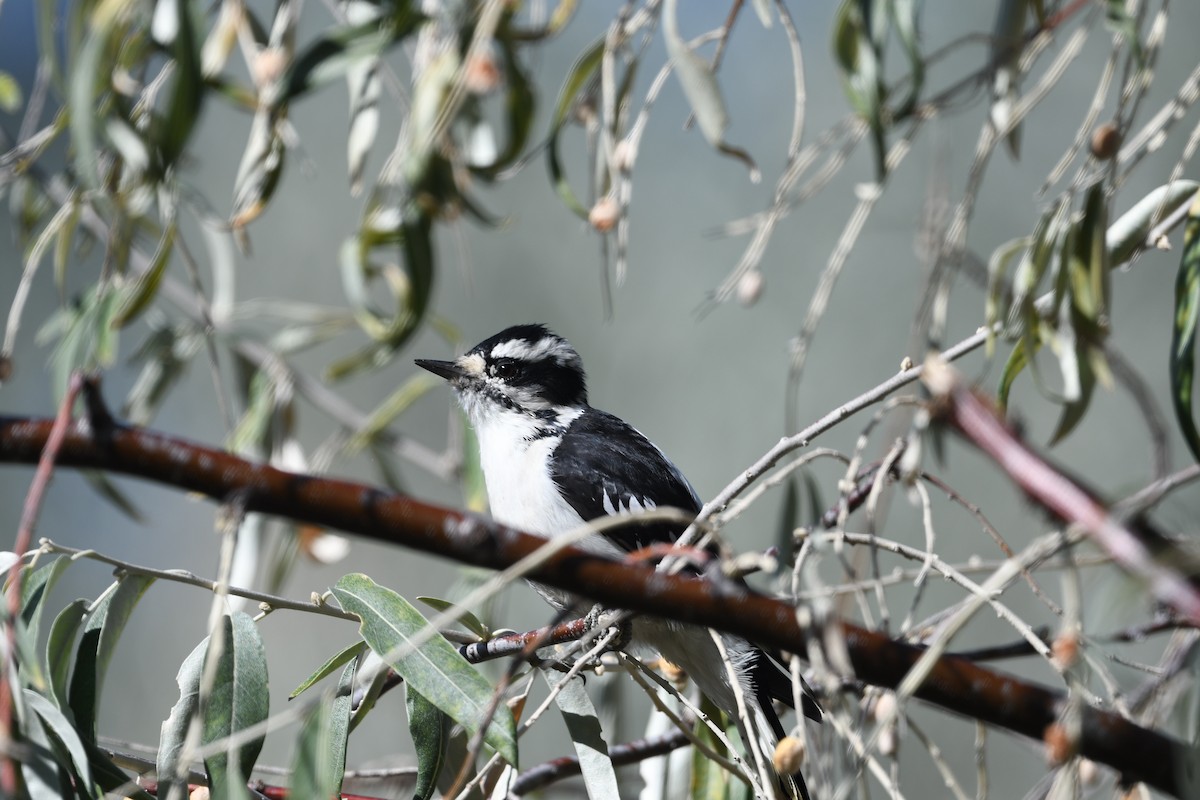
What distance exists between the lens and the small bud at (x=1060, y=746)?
833 millimetres

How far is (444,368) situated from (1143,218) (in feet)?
5.39

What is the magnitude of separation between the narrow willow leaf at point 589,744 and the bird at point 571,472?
19.9 inches

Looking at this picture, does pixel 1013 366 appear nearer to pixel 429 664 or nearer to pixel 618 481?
pixel 429 664

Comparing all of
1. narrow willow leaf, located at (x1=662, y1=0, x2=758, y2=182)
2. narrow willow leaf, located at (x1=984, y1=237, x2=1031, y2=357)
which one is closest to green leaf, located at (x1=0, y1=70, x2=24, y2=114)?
narrow willow leaf, located at (x1=662, y1=0, x2=758, y2=182)

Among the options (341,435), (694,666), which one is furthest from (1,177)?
(694,666)

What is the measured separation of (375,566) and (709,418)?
1.99m

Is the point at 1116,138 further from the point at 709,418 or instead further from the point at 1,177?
the point at 709,418

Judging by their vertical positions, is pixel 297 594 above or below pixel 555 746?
above

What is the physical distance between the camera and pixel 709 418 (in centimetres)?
553

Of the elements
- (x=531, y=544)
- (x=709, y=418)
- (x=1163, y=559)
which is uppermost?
(x=709, y=418)

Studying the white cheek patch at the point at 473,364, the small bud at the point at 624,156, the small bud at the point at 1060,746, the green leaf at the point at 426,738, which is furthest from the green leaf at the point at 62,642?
the white cheek patch at the point at 473,364

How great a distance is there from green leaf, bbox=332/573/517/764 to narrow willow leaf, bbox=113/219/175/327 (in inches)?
28.3

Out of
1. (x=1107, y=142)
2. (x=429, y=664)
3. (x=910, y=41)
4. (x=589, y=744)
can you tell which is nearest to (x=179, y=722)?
(x=429, y=664)

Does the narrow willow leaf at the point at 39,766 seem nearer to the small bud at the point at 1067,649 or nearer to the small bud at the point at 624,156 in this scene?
the small bud at the point at 1067,649
